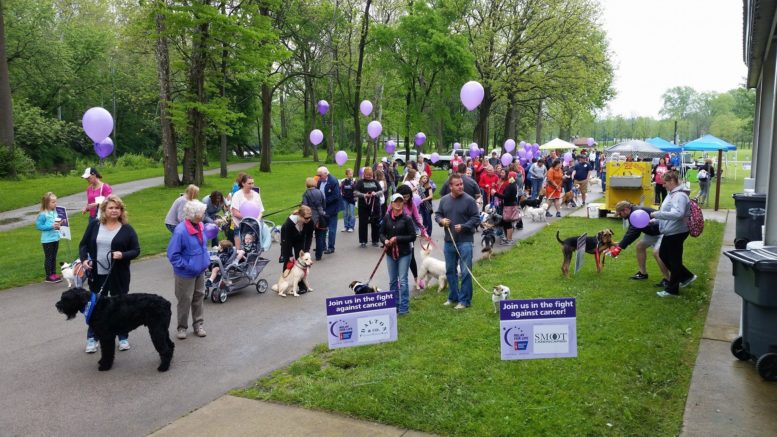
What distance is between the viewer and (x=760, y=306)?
582 centimetres

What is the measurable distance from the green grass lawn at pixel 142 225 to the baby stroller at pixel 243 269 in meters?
4.12

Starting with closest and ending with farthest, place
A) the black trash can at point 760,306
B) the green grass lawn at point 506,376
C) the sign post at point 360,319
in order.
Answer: the green grass lawn at point 506,376 → the black trash can at point 760,306 → the sign post at point 360,319

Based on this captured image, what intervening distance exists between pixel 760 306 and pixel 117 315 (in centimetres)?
665

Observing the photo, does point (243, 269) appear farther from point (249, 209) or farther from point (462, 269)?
point (462, 269)

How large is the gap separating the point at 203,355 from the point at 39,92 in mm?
44054

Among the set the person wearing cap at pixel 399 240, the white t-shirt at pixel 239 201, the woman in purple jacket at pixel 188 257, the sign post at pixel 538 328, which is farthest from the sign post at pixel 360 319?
the white t-shirt at pixel 239 201

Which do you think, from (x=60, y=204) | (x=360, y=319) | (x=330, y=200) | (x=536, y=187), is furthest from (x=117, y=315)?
(x=60, y=204)

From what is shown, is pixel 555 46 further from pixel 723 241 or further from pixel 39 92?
pixel 39 92

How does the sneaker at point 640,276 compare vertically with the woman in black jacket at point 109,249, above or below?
below

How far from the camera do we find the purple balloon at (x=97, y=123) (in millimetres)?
12633

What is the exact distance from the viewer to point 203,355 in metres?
6.94

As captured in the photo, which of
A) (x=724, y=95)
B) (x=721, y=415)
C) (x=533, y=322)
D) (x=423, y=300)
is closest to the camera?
(x=721, y=415)

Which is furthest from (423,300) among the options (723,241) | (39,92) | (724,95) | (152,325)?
(724,95)

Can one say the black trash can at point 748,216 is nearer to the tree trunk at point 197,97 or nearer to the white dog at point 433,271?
the white dog at point 433,271
